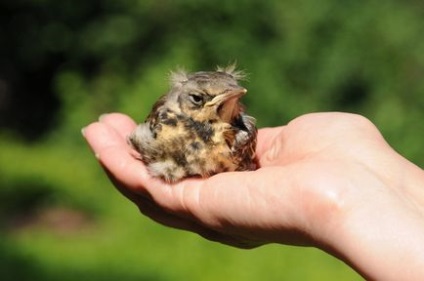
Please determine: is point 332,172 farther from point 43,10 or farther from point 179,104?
point 43,10

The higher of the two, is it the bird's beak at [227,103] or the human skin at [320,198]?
the bird's beak at [227,103]

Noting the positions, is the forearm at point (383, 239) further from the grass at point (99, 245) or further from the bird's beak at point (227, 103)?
the grass at point (99, 245)

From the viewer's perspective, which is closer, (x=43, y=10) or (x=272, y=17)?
(x=272, y=17)

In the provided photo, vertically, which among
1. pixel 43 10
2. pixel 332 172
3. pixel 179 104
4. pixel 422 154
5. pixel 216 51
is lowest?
pixel 422 154

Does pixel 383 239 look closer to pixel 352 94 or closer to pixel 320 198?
pixel 320 198

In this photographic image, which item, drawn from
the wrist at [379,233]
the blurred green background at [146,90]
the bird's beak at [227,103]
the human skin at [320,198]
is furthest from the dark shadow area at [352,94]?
the wrist at [379,233]

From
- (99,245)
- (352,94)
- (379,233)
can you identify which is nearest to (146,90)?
(352,94)

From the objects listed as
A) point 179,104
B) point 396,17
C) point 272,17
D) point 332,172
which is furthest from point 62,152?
point 332,172
